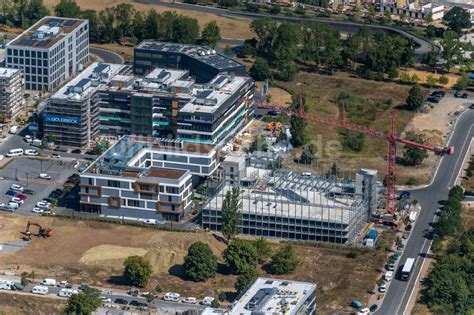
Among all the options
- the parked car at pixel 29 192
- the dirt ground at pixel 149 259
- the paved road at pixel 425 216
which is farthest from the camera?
the parked car at pixel 29 192

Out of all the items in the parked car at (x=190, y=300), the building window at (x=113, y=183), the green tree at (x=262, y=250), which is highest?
the building window at (x=113, y=183)

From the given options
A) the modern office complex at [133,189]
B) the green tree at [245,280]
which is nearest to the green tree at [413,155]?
the modern office complex at [133,189]

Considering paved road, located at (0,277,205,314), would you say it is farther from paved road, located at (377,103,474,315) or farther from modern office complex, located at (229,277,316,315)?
paved road, located at (377,103,474,315)

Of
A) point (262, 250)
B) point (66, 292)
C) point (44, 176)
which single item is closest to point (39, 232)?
point (66, 292)

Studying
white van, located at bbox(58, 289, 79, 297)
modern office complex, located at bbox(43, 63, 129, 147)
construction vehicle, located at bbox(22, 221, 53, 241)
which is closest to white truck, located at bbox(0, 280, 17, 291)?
white van, located at bbox(58, 289, 79, 297)

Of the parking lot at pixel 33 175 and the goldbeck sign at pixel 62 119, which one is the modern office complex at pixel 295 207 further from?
the goldbeck sign at pixel 62 119

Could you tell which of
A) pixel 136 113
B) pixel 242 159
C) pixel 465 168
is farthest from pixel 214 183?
pixel 465 168
